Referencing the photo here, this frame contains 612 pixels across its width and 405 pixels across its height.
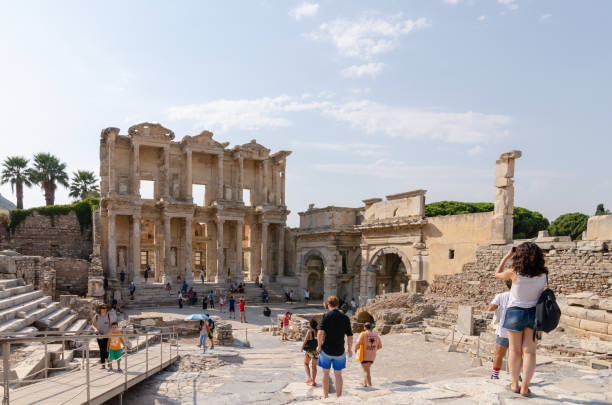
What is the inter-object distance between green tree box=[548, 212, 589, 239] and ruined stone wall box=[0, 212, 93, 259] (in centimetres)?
4474

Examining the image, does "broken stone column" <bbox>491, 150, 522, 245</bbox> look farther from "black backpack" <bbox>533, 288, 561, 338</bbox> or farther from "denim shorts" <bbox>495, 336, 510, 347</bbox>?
"black backpack" <bbox>533, 288, 561, 338</bbox>

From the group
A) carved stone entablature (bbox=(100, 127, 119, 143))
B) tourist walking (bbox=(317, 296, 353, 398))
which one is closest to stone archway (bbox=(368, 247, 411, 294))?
carved stone entablature (bbox=(100, 127, 119, 143))

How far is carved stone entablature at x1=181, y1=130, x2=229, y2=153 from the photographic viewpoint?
110ft

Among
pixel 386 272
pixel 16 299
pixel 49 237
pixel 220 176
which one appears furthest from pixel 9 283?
pixel 49 237

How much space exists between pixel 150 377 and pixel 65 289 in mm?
21341

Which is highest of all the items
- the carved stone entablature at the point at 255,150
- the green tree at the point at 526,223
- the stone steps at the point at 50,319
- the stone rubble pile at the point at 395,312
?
the carved stone entablature at the point at 255,150

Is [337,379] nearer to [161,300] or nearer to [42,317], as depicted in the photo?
[42,317]

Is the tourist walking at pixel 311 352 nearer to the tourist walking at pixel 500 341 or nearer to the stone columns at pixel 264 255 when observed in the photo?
the tourist walking at pixel 500 341

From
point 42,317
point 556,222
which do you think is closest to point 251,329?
point 42,317

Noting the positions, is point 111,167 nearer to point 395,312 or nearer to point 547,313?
point 395,312

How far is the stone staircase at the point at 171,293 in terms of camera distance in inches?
1062

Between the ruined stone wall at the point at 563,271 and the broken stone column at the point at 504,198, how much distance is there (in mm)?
611

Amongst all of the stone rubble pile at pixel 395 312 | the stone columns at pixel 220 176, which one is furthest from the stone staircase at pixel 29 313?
the stone columns at pixel 220 176

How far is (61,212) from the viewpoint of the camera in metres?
35.2
